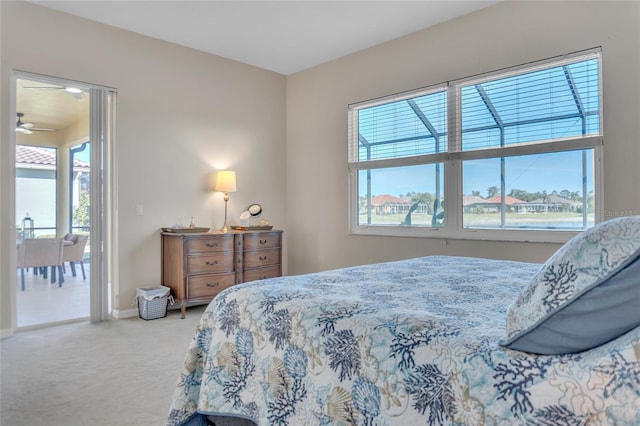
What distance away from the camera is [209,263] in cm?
415

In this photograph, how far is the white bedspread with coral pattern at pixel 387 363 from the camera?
2.79ft

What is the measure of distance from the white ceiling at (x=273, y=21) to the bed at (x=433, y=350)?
9.22 ft

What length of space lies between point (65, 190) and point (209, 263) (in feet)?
4.86

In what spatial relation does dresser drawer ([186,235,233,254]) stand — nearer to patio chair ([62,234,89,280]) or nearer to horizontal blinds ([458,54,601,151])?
patio chair ([62,234,89,280])

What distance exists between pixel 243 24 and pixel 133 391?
128 inches

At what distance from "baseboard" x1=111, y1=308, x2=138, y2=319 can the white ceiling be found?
9.04 feet

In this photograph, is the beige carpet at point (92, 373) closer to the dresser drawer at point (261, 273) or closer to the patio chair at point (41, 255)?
the patio chair at point (41, 255)

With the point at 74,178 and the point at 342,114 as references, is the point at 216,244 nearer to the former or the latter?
the point at 74,178

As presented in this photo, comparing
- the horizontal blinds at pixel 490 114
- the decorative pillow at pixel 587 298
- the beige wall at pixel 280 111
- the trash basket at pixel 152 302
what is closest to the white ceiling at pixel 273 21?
the beige wall at pixel 280 111

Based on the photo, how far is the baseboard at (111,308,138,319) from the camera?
3.98 m

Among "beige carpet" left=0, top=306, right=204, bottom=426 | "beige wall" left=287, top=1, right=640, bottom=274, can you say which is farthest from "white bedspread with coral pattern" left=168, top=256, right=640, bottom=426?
"beige wall" left=287, top=1, right=640, bottom=274

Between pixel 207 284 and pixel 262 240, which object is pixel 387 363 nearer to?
pixel 207 284

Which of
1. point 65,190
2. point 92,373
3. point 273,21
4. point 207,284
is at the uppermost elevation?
point 273,21

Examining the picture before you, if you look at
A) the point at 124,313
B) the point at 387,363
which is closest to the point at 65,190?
the point at 124,313
